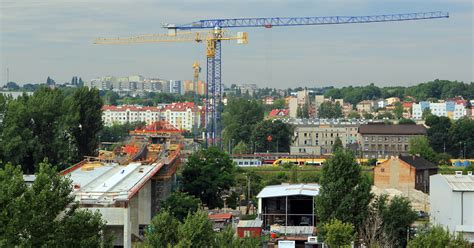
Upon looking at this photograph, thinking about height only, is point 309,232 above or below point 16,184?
below

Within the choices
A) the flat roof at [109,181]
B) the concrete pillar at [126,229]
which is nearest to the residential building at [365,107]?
the flat roof at [109,181]

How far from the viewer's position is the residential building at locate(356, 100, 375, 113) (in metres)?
106

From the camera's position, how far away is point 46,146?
29.9m

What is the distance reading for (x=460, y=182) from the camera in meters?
23.5

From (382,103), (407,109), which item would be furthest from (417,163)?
(382,103)

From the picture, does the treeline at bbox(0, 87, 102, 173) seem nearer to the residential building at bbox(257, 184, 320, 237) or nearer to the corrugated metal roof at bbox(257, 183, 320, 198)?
the corrugated metal roof at bbox(257, 183, 320, 198)

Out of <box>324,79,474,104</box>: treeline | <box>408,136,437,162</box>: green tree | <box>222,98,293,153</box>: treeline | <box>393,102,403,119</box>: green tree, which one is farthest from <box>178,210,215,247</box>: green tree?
<box>324,79,474,104</box>: treeline

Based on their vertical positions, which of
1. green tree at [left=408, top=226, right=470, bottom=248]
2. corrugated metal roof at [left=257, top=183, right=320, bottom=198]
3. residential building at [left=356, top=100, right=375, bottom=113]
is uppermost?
residential building at [left=356, top=100, right=375, bottom=113]

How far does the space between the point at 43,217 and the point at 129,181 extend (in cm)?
687

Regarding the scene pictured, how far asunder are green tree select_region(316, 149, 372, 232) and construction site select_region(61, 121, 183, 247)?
418 cm

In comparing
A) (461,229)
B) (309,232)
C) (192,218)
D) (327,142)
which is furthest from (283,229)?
(327,142)

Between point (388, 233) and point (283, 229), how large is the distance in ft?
9.58

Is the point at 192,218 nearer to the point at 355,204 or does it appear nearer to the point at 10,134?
the point at 355,204

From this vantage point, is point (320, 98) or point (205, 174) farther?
point (320, 98)
